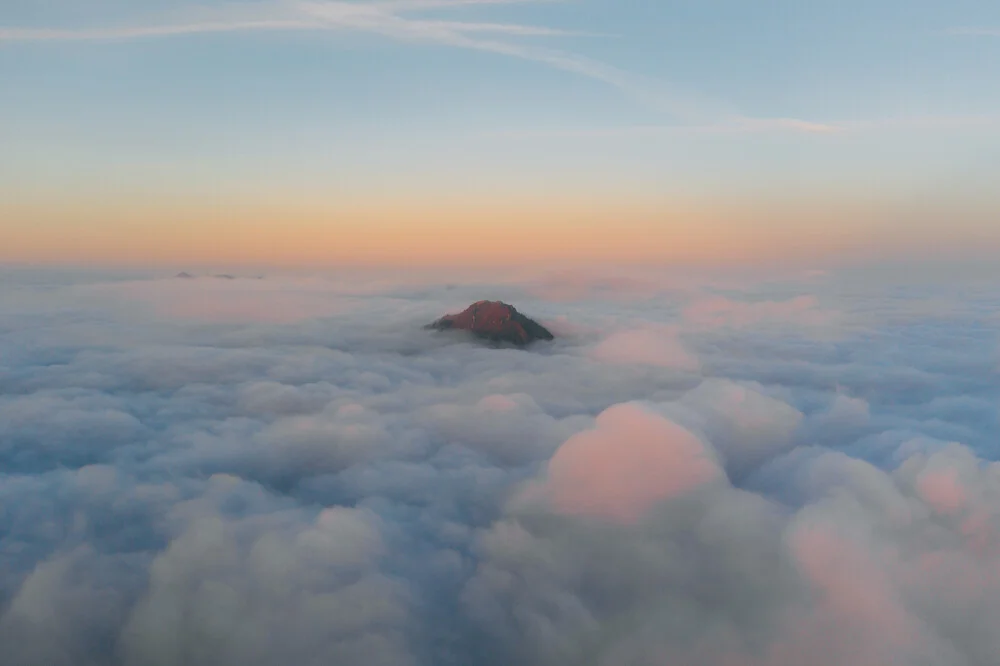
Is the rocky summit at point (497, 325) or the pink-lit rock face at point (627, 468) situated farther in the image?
the rocky summit at point (497, 325)

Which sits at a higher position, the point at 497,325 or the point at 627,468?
the point at 497,325

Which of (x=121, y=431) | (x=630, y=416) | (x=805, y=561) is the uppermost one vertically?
(x=630, y=416)

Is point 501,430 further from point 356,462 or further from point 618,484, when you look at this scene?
point 618,484

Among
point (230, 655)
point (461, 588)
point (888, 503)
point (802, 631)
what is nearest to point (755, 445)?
point (888, 503)

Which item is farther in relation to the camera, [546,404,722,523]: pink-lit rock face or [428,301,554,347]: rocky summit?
[428,301,554,347]: rocky summit
